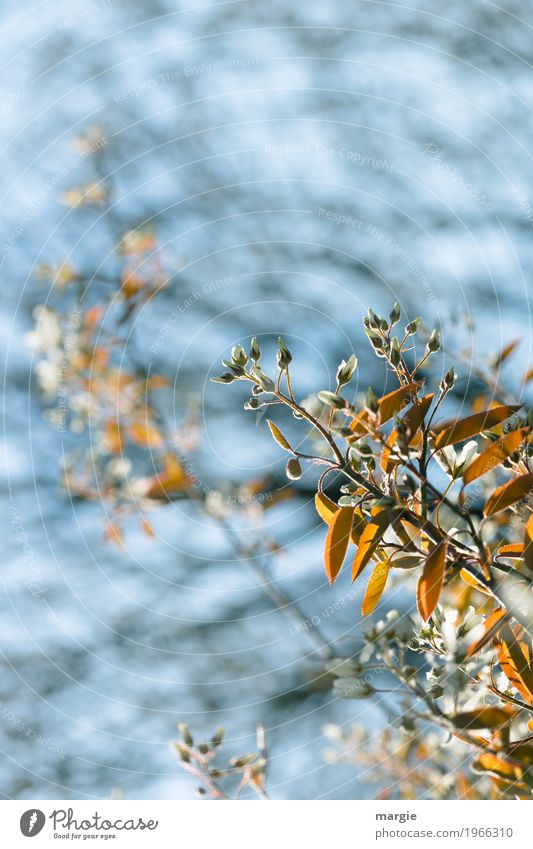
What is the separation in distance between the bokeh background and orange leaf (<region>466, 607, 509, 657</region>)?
1.41 metres

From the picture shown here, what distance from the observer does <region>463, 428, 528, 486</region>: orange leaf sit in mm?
760

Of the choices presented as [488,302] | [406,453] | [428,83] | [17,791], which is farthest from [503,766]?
[17,791]

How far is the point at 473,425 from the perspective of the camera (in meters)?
0.78

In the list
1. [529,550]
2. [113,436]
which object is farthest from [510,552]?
[113,436]

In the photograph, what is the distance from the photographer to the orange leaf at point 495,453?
29.9 inches

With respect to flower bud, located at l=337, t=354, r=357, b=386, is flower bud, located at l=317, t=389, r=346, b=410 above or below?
below

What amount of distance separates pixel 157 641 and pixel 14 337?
1.25 meters

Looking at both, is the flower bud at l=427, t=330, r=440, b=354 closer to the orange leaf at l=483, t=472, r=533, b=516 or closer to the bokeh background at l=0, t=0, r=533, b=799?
the orange leaf at l=483, t=472, r=533, b=516

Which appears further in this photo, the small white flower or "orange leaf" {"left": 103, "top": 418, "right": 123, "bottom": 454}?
"orange leaf" {"left": 103, "top": 418, "right": 123, "bottom": 454}

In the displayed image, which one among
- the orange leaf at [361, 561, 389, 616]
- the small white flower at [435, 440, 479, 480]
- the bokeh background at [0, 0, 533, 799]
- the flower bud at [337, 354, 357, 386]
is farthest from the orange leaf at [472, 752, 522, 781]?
the bokeh background at [0, 0, 533, 799]

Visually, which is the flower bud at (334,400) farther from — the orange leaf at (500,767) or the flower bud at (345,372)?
the orange leaf at (500,767)
